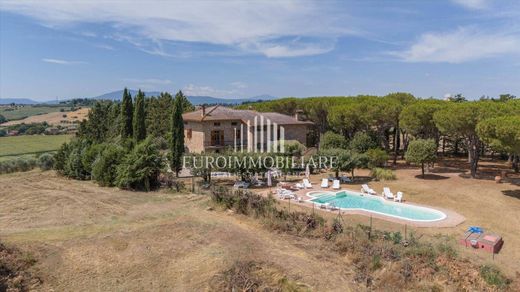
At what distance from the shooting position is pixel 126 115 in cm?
3447

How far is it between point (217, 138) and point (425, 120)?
61.4ft

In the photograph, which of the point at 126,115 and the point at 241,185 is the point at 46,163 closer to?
the point at 126,115

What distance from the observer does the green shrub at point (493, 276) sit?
10172mm

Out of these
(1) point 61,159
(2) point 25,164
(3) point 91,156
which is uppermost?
(3) point 91,156

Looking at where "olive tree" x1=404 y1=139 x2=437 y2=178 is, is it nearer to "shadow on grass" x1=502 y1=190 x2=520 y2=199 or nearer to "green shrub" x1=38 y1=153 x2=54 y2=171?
"shadow on grass" x1=502 y1=190 x2=520 y2=199

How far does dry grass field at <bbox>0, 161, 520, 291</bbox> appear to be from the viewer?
33.1ft

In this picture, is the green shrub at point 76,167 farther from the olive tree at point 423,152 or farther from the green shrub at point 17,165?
the olive tree at point 423,152

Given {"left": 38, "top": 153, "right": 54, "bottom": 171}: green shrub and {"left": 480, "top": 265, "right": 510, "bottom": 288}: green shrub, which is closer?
{"left": 480, "top": 265, "right": 510, "bottom": 288}: green shrub

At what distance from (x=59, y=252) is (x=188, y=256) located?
4204 millimetres

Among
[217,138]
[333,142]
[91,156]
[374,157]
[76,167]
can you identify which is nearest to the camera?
[91,156]

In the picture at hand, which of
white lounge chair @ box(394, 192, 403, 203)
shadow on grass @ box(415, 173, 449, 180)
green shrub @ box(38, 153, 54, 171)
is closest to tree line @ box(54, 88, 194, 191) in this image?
green shrub @ box(38, 153, 54, 171)

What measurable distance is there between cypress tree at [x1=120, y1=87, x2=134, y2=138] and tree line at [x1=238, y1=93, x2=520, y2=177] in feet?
58.1

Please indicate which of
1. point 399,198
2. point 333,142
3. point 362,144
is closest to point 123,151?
point 333,142

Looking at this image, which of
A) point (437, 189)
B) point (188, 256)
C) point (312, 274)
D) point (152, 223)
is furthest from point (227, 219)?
point (437, 189)
